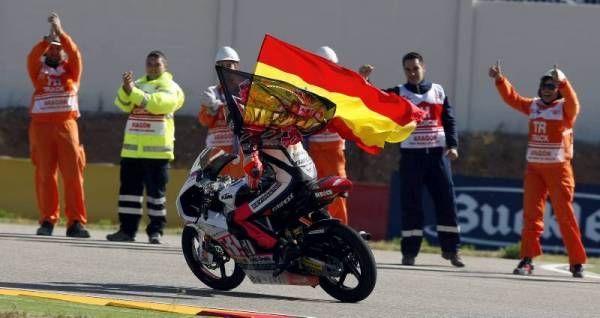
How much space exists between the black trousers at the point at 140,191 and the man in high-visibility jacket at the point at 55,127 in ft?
1.58

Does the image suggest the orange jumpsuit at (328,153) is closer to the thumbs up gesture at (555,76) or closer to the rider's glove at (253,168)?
the thumbs up gesture at (555,76)

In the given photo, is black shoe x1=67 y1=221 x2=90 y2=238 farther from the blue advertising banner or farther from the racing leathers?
the racing leathers

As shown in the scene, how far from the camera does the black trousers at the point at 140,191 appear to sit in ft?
54.0

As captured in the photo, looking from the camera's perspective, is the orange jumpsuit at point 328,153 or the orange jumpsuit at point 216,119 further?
the orange jumpsuit at point 328,153

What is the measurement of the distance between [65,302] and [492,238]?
10035 millimetres

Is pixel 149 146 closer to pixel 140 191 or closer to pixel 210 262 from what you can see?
pixel 140 191

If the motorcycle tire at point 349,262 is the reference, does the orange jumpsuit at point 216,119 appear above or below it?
above

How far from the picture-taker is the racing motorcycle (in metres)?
10.9

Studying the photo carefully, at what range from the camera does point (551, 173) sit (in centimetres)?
1502

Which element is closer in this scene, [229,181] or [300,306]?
[300,306]

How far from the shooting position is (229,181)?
11.7m

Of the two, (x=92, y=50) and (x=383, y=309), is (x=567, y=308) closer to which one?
(x=383, y=309)

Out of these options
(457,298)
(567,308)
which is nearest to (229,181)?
(457,298)

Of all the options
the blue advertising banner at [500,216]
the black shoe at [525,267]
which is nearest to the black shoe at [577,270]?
the black shoe at [525,267]
